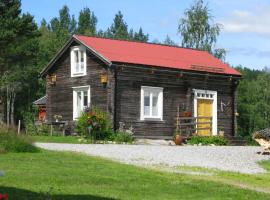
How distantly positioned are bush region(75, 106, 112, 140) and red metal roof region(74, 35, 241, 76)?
3.47m

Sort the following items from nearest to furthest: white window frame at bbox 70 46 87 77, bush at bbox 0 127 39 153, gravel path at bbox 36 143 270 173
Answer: gravel path at bbox 36 143 270 173 → bush at bbox 0 127 39 153 → white window frame at bbox 70 46 87 77

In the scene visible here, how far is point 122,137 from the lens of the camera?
90.9 feet

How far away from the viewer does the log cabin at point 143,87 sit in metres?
30.3

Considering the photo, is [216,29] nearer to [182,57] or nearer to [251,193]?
[182,57]

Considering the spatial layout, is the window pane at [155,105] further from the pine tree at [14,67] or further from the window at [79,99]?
the pine tree at [14,67]

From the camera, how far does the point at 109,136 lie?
27.9 meters

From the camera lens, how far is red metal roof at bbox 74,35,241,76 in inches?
1226

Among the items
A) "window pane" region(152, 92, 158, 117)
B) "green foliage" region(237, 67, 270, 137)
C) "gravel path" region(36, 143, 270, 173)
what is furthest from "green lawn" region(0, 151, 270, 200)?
"green foliage" region(237, 67, 270, 137)

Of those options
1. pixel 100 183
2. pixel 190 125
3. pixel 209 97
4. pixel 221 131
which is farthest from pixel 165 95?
pixel 100 183

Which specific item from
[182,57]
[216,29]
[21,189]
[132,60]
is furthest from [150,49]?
[21,189]

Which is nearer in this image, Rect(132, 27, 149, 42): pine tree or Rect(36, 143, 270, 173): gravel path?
Rect(36, 143, 270, 173): gravel path

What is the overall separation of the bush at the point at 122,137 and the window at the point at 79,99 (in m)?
4.78

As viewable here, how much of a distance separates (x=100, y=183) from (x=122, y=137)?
52.9 ft

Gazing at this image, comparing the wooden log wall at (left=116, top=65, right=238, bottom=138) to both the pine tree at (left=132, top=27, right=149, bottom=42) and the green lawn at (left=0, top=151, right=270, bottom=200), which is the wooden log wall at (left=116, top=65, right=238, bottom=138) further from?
the pine tree at (left=132, top=27, right=149, bottom=42)
